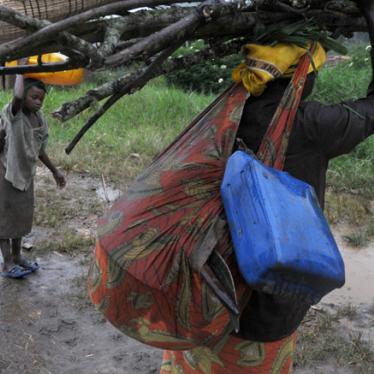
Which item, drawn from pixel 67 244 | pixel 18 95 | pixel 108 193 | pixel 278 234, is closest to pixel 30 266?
pixel 67 244

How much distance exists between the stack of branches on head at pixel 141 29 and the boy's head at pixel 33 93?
1814 millimetres

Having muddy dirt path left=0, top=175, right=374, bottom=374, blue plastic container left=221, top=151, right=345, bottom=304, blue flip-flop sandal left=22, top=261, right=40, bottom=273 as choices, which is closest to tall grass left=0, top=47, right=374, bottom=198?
muddy dirt path left=0, top=175, right=374, bottom=374

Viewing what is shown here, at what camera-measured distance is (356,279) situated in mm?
4336

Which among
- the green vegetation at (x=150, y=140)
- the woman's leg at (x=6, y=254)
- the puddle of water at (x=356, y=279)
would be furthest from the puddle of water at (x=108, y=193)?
the puddle of water at (x=356, y=279)

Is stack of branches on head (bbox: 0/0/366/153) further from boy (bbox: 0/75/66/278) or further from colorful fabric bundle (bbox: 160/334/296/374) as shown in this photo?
boy (bbox: 0/75/66/278)

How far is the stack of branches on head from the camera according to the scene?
1.45 meters

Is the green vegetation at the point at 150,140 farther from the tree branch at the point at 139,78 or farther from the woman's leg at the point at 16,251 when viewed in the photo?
the tree branch at the point at 139,78

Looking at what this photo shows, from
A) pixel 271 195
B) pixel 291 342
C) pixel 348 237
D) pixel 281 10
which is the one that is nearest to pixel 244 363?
pixel 291 342

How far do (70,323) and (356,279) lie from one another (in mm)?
1961

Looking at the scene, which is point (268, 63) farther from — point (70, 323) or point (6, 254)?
point (6, 254)

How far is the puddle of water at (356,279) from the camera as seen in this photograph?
159 inches

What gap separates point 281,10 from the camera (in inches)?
74.7

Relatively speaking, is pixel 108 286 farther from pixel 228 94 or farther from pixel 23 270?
pixel 23 270

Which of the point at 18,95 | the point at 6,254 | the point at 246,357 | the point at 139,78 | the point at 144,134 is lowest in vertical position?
the point at 144,134
